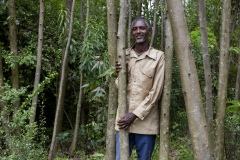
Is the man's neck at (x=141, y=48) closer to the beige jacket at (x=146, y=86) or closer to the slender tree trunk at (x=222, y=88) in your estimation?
the beige jacket at (x=146, y=86)

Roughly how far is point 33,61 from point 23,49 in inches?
26.5

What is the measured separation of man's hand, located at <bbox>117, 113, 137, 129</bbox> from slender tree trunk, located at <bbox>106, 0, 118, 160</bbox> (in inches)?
15.8

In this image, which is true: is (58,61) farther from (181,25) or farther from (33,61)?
(181,25)

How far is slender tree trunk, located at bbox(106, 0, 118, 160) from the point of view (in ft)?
11.8

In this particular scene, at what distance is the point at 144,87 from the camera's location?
3488mm

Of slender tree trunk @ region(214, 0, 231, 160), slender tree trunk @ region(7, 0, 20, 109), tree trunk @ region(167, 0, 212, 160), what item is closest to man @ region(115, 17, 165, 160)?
Result: tree trunk @ region(167, 0, 212, 160)

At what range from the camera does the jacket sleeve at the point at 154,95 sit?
3359 mm

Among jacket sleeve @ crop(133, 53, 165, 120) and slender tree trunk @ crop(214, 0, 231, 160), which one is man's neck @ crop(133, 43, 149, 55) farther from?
slender tree trunk @ crop(214, 0, 231, 160)

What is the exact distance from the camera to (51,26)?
25.4 ft

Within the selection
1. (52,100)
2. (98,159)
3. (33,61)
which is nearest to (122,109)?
(98,159)

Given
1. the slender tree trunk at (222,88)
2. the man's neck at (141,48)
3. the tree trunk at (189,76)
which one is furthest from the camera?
the slender tree trunk at (222,88)

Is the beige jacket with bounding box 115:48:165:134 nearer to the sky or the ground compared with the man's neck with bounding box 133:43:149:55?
nearer to the ground

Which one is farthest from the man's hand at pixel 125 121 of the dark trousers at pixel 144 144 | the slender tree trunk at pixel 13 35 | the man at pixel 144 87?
the slender tree trunk at pixel 13 35

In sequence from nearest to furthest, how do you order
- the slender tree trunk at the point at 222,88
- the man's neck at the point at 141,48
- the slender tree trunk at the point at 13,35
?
the man's neck at the point at 141,48, the slender tree trunk at the point at 222,88, the slender tree trunk at the point at 13,35
